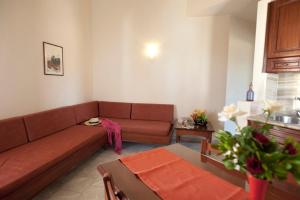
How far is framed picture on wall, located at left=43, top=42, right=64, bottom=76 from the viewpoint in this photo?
289 cm

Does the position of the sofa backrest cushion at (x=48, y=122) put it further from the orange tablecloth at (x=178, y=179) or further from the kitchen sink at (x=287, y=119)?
the kitchen sink at (x=287, y=119)

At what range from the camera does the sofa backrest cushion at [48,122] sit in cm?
239

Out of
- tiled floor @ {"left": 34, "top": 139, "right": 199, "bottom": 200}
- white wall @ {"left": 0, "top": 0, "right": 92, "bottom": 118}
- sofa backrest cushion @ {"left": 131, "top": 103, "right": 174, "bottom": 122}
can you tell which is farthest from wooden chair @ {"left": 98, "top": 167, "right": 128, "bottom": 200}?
sofa backrest cushion @ {"left": 131, "top": 103, "right": 174, "bottom": 122}

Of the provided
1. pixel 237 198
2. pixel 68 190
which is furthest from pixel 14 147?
pixel 237 198

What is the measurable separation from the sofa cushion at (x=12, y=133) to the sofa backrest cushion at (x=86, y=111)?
1096 millimetres

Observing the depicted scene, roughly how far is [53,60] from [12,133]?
4.48 feet

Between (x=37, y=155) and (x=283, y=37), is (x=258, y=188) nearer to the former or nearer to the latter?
(x=37, y=155)

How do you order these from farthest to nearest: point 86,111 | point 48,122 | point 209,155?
point 86,111
point 48,122
point 209,155

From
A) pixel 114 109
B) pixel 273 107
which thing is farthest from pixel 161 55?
pixel 273 107

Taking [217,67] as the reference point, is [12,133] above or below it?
below

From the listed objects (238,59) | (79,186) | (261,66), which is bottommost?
(79,186)

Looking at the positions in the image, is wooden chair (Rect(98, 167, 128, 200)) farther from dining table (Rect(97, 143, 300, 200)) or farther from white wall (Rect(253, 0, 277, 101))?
white wall (Rect(253, 0, 277, 101))

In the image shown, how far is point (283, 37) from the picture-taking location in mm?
2361

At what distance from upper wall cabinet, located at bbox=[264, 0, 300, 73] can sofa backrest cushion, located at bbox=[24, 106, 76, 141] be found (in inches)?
121
